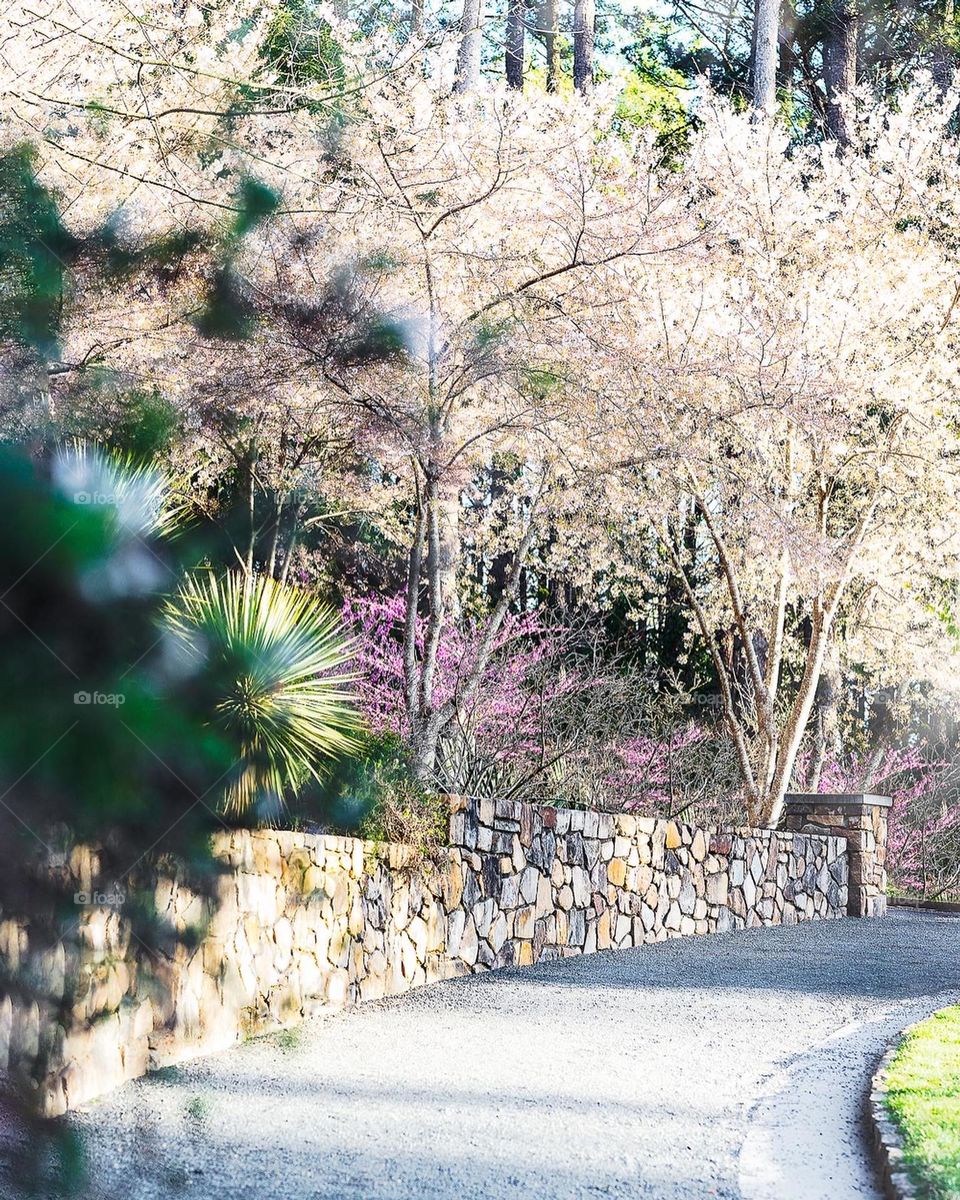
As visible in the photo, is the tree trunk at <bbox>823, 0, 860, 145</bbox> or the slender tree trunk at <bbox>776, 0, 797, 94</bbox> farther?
the slender tree trunk at <bbox>776, 0, 797, 94</bbox>

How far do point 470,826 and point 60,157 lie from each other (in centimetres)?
436

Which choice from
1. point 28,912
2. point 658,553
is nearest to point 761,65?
point 658,553

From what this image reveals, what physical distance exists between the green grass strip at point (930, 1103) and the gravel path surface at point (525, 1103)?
153 millimetres

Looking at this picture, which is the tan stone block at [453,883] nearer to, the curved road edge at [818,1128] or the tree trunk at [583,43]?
the curved road edge at [818,1128]

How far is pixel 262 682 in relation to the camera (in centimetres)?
577

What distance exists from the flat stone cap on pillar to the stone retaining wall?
1270 millimetres

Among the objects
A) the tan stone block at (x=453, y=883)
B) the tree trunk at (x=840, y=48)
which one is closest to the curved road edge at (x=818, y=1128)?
the tan stone block at (x=453, y=883)

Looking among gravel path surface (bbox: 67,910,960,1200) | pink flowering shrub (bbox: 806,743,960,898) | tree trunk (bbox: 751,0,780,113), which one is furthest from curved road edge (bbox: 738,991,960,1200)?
tree trunk (bbox: 751,0,780,113)

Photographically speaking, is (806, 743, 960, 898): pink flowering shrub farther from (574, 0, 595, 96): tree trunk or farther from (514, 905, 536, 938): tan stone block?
(574, 0, 595, 96): tree trunk

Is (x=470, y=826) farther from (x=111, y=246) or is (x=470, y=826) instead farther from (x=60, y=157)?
(x=60, y=157)

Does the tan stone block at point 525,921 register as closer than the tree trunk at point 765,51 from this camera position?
Yes

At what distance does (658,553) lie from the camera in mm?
13875

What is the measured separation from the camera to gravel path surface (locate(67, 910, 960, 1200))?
3.62 metres

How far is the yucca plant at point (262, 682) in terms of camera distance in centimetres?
560
